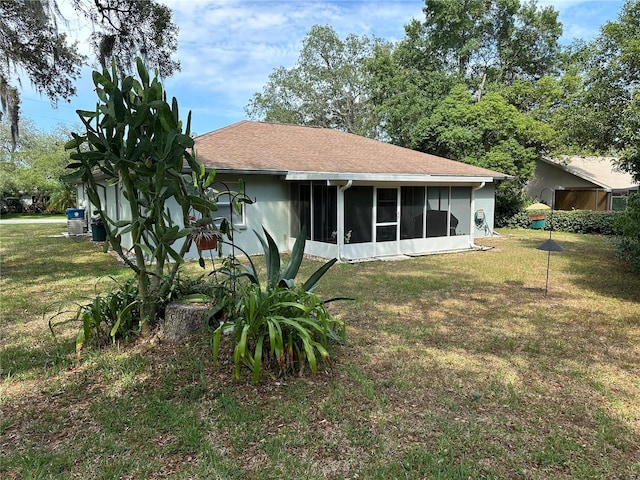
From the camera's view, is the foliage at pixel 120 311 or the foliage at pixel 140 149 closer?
the foliage at pixel 140 149

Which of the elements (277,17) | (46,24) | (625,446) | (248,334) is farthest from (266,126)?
(625,446)

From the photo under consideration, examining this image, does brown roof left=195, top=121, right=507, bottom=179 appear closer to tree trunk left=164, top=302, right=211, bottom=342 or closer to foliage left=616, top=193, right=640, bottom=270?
foliage left=616, top=193, right=640, bottom=270

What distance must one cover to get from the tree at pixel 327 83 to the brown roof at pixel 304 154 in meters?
18.4

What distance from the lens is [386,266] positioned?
9750mm

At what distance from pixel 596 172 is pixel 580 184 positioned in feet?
5.29

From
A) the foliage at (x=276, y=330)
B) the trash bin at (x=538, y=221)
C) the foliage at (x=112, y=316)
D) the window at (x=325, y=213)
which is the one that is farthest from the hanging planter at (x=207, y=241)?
the trash bin at (x=538, y=221)

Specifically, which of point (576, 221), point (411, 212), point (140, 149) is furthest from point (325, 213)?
point (576, 221)

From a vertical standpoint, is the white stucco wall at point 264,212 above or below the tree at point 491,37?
below

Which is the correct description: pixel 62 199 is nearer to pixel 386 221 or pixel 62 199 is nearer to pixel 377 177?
pixel 386 221

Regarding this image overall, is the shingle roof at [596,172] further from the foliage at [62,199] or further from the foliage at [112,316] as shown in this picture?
the foliage at [62,199]

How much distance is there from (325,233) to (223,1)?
6.02 meters

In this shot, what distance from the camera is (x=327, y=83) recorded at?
33594 millimetres

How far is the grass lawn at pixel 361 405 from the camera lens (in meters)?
2.57

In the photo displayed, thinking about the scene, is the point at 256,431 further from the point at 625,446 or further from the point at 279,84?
the point at 279,84
